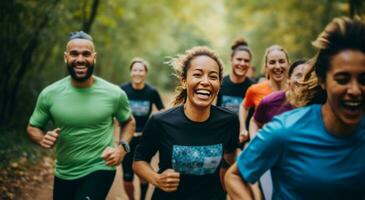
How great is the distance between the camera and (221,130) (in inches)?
137

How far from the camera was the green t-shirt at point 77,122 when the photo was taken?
4.23 m

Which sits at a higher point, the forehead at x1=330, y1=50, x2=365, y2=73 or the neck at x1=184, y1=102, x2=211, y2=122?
the forehead at x1=330, y1=50, x2=365, y2=73

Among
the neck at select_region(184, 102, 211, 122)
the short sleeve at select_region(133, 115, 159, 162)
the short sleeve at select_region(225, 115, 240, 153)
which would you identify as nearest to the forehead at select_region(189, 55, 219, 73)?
the neck at select_region(184, 102, 211, 122)

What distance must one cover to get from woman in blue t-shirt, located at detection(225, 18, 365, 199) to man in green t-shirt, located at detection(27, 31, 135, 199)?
6.98ft

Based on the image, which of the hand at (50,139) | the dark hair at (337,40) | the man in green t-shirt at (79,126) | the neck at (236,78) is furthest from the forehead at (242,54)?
the dark hair at (337,40)

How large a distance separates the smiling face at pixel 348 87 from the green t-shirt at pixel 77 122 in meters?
2.68

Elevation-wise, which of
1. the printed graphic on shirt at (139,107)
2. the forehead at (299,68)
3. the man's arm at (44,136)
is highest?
the forehead at (299,68)

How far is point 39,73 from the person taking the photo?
12.0 meters

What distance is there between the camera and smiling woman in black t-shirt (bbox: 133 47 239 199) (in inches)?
130

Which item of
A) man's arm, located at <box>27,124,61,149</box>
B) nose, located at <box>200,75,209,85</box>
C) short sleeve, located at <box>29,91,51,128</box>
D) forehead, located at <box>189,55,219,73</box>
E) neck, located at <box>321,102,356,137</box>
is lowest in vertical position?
man's arm, located at <box>27,124,61,149</box>

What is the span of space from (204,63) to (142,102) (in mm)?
3928

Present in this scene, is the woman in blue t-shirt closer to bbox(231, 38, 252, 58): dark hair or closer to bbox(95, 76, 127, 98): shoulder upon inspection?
bbox(95, 76, 127, 98): shoulder

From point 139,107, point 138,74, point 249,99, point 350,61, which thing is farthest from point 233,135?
point 138,74

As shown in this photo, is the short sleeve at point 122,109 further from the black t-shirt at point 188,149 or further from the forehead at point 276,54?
the forehead at point 276,54
